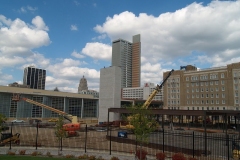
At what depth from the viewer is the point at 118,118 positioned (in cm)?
5797

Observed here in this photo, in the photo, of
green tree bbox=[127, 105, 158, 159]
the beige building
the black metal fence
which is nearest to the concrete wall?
the black metal fence

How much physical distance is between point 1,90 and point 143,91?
5933 inches

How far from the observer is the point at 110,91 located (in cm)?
5759

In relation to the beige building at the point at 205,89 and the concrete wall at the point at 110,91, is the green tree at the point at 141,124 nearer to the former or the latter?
the concrete wall at the point at 110,91

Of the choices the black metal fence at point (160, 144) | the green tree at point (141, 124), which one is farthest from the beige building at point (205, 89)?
the green tree at point (141, 124)

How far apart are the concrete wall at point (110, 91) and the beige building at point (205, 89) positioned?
40.3 metres

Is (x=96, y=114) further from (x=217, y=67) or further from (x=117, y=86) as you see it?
(x=217, y=67)

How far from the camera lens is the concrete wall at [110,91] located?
5706cm

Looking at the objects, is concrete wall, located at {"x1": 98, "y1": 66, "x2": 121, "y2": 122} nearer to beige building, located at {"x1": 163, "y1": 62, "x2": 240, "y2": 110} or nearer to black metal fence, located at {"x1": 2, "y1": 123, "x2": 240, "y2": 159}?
black metal fence, located at {"x1": 2, "y1": 123, "x2": 240, "y2": 159}

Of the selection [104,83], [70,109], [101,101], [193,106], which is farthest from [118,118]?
[193,106]

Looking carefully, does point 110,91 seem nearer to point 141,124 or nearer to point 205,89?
point 141,124

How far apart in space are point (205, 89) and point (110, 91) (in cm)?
4294

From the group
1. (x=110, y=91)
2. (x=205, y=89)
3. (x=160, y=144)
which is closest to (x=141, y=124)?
(x=160, y=144)

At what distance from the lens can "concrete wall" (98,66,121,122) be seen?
187 ft
